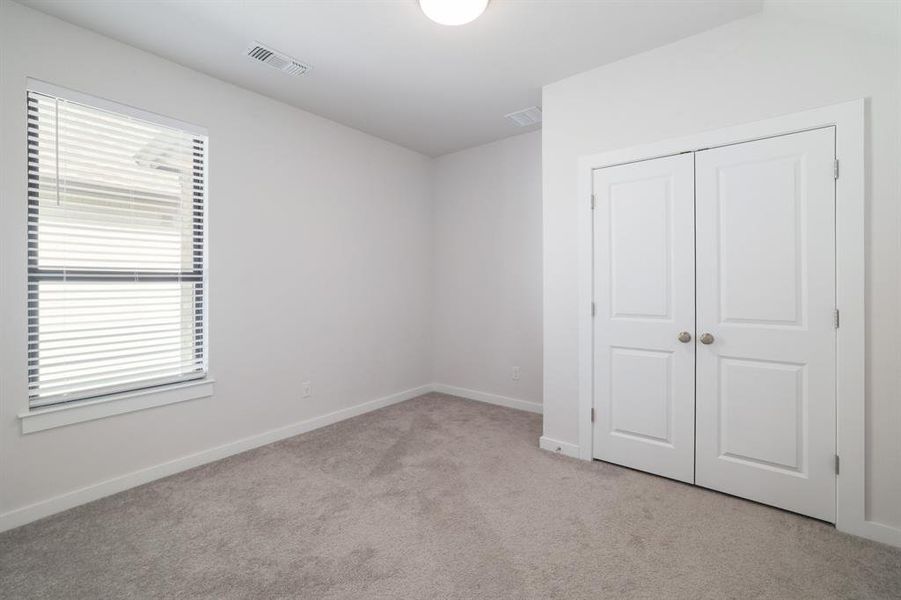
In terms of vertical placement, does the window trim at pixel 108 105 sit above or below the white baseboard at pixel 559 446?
above

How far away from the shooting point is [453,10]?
214cm

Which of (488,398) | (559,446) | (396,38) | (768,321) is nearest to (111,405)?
(396,38)

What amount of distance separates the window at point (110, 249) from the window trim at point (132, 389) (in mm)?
10

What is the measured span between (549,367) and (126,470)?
2.95 metres

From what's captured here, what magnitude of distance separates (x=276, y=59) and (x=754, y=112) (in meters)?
3.01

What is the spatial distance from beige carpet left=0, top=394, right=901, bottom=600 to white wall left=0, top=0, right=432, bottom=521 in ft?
1.30

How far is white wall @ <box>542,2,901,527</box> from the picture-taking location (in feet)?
6.43

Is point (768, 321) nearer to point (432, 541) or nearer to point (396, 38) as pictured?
point (432, 541)

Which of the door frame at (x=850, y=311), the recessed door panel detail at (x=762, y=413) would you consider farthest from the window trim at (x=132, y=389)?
the door frame at (x=850, y=311)

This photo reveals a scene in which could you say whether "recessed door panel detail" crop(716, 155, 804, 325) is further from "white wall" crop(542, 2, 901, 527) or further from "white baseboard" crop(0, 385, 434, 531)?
"white baseboard" crop(0, 385, 434, 531)

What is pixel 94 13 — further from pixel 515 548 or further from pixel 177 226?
pixel 515 548

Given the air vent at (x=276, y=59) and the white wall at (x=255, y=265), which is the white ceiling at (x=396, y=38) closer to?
the air vent at (x=276, y=59)

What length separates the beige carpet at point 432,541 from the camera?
1.70 m

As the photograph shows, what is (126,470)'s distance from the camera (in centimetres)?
254
